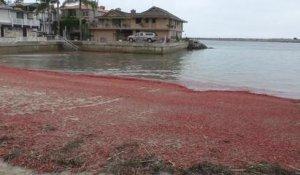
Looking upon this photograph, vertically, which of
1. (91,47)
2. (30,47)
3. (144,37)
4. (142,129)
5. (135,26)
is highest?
(135,26)

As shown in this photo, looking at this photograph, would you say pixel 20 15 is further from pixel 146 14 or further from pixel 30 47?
pixel 146 14

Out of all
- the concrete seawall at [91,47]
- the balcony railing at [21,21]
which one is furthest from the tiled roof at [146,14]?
the balcony railing at [21,21]

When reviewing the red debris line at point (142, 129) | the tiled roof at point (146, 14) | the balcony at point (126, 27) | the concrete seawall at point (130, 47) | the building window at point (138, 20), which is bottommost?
the concrete seawall at point (130, 47)

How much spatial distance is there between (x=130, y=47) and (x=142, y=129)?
193 feet

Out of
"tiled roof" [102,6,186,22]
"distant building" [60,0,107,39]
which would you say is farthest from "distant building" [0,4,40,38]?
"tiled roof" [102,6,186,22]

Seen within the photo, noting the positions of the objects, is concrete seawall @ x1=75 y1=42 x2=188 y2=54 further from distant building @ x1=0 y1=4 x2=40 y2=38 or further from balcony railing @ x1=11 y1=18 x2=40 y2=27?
distant building @ x1=0 y1=4 x2=40 y2=38

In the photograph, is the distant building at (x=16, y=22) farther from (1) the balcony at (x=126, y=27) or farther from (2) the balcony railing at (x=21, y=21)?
(1) the balcony at (x=126, y=27)

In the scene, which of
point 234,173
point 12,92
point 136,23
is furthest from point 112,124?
point 136,23

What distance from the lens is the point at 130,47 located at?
2746 inches

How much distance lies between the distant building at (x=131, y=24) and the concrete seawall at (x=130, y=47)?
7.33 m

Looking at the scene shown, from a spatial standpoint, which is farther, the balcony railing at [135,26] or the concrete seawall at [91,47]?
the balcony railing at [135,26]

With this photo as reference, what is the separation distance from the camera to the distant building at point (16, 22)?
2746 inches

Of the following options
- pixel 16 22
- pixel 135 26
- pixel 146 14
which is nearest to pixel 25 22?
pixel 16 22

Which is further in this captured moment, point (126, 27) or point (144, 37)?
point (126, 27)
